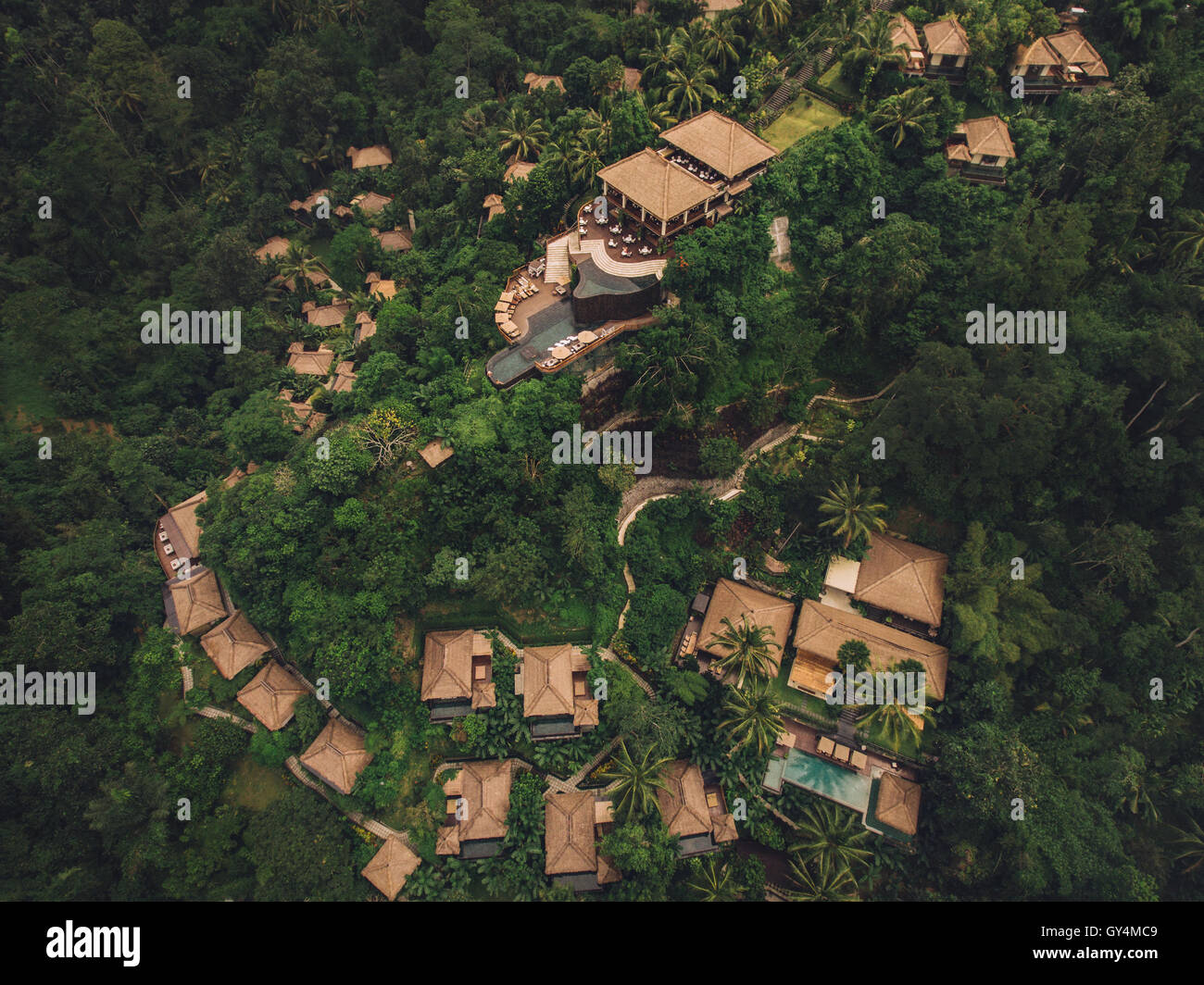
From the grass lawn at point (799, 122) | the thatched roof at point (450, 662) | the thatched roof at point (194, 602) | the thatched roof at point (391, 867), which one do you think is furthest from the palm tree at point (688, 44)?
the thatched roof at point (391, 867)

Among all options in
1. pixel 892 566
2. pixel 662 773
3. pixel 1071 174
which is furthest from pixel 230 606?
pixel 1071 174

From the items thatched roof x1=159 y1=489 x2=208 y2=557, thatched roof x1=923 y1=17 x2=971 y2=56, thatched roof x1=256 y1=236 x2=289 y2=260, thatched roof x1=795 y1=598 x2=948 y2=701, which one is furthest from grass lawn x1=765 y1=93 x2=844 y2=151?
thatched roof x1=159 y1=489 x2=208 y2=557

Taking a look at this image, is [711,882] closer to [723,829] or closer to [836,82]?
[723,829]

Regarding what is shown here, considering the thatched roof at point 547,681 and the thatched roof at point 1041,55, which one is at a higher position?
the thatched roof at point 1041,55

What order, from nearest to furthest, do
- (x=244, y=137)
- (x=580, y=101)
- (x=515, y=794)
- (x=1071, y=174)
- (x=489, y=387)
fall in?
1. (x=515, y=794)
2. (x=489, y=387)
3. (x=1071, y=174)
4. (x=580, y=101)
5. (x=244, y=137)

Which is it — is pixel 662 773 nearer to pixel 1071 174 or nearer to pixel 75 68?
pixel 1071 174

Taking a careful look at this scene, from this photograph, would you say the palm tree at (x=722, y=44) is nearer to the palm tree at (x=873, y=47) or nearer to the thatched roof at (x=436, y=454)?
the palm tree at (x=873, y=47)
